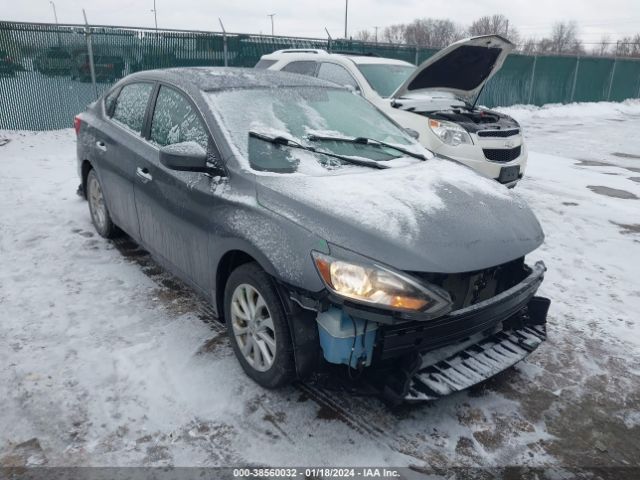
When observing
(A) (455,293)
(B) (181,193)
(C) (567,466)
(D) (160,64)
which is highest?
(D) (160,64)

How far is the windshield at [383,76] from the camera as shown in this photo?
7.44m

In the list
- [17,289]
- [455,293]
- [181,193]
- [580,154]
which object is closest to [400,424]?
[455,293]

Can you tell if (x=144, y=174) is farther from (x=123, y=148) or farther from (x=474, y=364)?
(x=474, y=364)

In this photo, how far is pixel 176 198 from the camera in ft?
11.0

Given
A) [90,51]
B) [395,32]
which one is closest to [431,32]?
[395,32]

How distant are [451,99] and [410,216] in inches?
208

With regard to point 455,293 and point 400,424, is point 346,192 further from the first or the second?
point 400,424

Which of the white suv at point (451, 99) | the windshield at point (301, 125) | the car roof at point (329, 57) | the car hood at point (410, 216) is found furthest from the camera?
the car roof at point (329, 57)

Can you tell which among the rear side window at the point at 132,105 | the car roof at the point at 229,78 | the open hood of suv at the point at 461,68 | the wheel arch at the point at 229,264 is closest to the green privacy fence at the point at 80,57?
the open hood of suv at the point at 461,68

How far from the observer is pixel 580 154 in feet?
36.6

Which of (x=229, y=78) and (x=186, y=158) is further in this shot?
(x=229, y=78)

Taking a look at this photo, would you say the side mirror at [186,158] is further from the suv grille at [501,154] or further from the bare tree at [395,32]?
the bare tree at [395,32]

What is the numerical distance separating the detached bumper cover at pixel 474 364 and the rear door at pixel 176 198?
1418mm

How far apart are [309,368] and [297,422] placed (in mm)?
331
